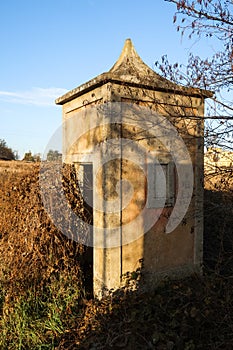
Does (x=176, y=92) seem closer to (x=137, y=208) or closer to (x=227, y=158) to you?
(x=227, y=158)

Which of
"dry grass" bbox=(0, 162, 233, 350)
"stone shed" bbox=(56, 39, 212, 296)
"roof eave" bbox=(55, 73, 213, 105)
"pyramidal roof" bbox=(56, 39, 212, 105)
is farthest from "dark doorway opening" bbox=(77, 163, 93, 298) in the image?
"pyramidal roof" bbox=(56, 39, 212, 105)

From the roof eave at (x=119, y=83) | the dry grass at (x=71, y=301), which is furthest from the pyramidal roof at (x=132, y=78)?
the dry grass at (x=71, y=301)

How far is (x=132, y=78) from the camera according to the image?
4293 millimetres

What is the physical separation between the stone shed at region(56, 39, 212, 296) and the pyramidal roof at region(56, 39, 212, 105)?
0.6 inches

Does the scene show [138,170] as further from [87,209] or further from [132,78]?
[132,78]

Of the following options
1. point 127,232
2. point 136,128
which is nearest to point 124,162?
point 136,128

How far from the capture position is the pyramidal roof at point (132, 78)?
415 cm

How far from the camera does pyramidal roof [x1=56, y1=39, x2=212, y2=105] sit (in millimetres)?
4152

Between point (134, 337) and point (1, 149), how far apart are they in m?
34.2

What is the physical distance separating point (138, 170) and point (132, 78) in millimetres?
1364

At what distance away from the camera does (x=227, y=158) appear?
3.85 m

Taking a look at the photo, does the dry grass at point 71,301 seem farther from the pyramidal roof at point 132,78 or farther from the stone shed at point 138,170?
the pyramidal roof at point 132,78

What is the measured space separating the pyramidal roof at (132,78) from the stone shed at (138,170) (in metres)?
0.02

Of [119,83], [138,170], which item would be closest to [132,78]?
[119,83]
